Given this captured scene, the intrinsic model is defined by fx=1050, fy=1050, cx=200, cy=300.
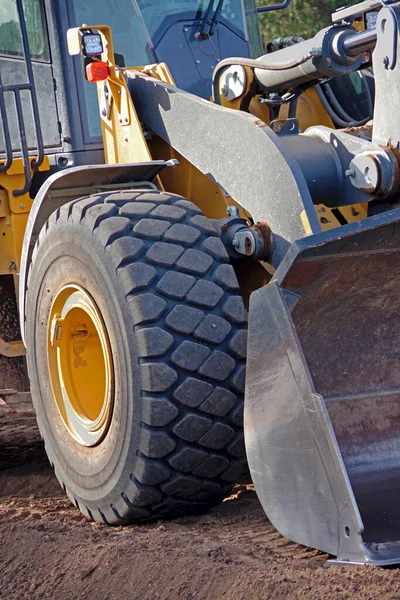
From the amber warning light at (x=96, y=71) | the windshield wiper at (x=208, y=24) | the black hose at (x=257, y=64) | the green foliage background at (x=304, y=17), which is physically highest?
the green foliage background at (x=304, y=17)

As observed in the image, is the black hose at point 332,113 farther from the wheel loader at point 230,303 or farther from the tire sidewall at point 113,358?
the tire sidewall at point 113,358

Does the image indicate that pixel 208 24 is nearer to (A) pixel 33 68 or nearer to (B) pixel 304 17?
(A) pixel 33 68

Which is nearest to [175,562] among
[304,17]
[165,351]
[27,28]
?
[165,351]

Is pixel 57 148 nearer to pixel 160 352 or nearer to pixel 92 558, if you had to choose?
pixel 160 352

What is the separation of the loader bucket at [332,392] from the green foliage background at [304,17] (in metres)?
12.3

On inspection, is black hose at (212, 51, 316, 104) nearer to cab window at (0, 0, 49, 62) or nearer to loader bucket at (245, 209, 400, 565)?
loader bucket at (245, 209, 400, 565)

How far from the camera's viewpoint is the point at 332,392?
→ 4039 millimetres

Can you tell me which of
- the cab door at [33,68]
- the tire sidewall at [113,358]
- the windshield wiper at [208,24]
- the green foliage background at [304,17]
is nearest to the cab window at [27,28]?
the cab door at [33,68]

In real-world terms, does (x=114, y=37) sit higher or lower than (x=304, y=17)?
lower

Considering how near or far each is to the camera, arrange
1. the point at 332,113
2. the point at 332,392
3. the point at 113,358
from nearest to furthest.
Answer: the point at 332,392 → the point at 113,358 → the point at 332,113

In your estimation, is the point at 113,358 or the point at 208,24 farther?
the point at 208,24

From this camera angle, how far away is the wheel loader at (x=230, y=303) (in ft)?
12.0

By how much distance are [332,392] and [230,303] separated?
52 cm

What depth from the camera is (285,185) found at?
13.5 feet
